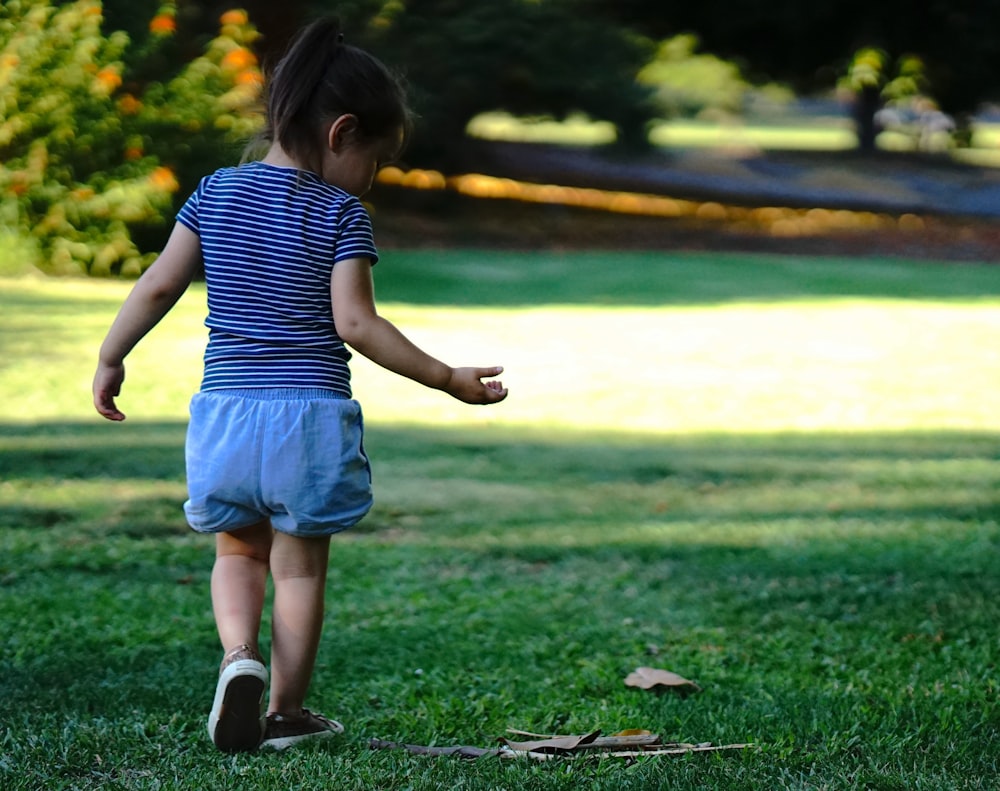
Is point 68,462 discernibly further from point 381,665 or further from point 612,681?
point 612,681

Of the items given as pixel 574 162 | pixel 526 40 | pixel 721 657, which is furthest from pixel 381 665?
pixel 574 162

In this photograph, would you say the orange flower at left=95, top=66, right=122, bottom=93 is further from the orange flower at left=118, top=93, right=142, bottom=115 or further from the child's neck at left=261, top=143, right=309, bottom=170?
the child's neck at left=261, top=143, right=309, bottom=170

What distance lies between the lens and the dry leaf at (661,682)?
11.5 ft

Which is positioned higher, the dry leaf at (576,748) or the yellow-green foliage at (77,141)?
the yellow-green foliage at (77,141)

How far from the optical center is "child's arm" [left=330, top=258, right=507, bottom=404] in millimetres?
2832

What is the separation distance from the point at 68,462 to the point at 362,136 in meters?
3.69

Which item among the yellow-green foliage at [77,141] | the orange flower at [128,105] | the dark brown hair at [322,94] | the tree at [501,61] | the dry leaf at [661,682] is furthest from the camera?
the tree at [501,61]

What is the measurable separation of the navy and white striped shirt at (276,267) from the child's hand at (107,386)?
0.26m

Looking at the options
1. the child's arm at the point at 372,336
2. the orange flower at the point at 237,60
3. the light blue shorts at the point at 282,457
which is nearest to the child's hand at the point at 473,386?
the child's arm at the point at 372,336

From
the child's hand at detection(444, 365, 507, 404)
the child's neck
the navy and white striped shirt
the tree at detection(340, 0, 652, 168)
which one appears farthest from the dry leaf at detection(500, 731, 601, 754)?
the tree at detection(340, 0, 652, 168)

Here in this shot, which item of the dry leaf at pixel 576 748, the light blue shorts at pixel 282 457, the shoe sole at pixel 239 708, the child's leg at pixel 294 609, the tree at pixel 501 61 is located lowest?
the dry leaf at pixel 576 748

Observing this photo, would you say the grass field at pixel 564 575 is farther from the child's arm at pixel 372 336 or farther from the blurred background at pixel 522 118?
the blurred background at pixel 522 118

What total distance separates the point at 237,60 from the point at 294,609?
11335 millimetres

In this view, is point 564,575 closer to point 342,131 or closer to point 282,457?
point 282,457
